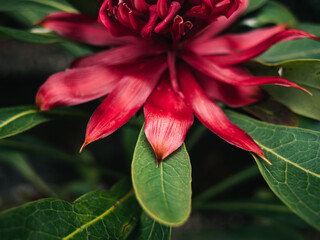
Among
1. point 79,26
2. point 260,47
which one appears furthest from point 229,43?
point 79,26

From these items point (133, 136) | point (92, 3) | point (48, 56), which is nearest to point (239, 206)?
point (133, 136)

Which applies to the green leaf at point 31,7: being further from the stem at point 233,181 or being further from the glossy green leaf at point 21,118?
the stem at point 233,181

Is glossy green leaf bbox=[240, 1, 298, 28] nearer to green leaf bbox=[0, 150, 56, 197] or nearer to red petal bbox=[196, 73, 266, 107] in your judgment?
red petal bbox=[196, 73, 266, 107]

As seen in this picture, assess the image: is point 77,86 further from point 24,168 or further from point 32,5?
point 24,168

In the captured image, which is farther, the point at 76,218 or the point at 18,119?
the point at 18,119

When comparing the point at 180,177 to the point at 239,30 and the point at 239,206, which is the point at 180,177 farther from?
the point at 239,30

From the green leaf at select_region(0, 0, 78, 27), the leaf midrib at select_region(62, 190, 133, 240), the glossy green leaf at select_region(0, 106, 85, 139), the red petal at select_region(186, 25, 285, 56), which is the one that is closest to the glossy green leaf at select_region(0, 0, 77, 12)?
the green leaf at select_region(0, 0, 78, 27)

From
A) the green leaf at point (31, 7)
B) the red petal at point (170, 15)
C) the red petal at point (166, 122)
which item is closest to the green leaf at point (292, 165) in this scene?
the red petal at point (166, 122)
